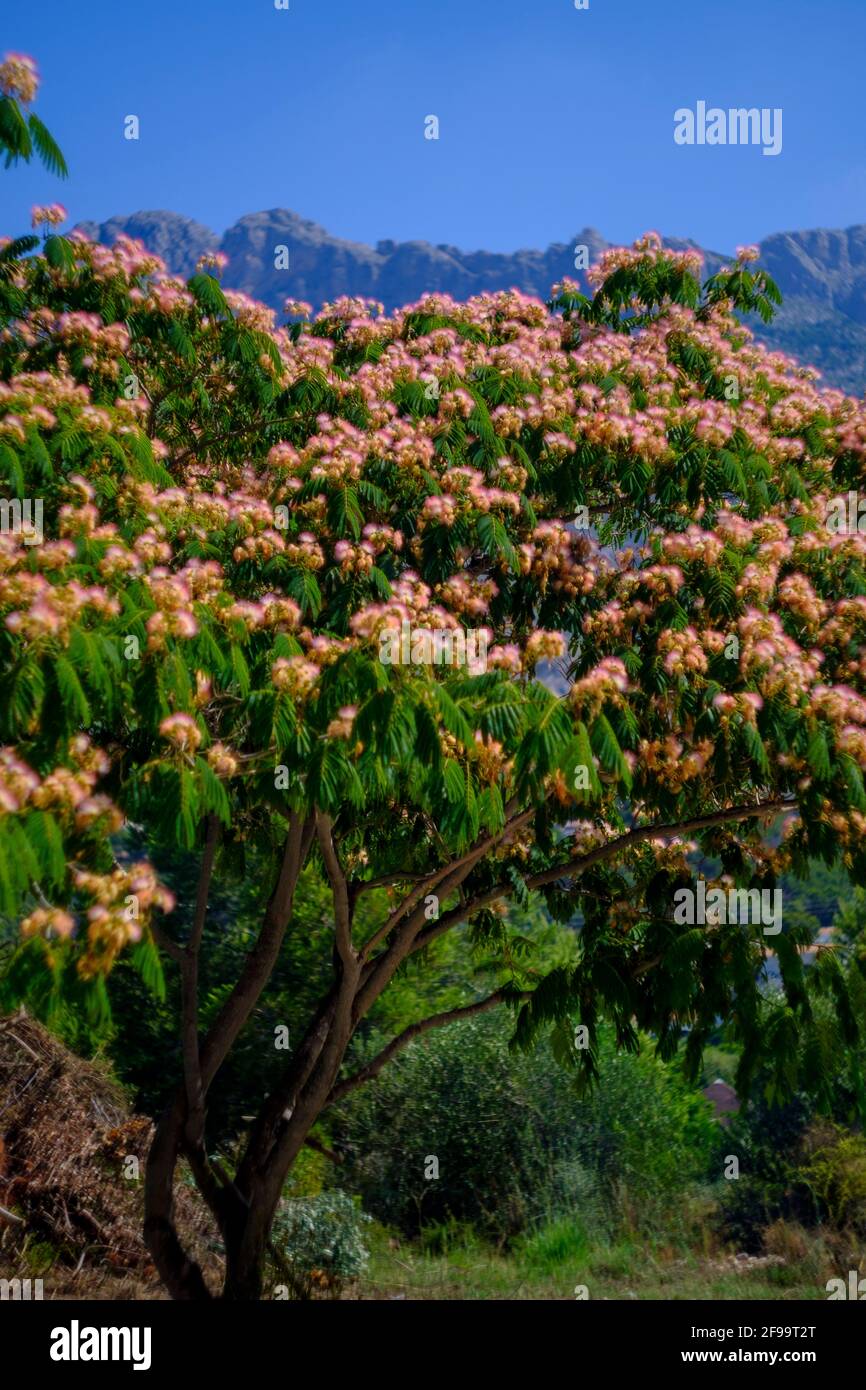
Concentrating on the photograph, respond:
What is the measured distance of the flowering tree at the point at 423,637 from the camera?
18.5ft

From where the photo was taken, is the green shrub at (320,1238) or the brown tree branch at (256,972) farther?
the green shrub at (320,1238)

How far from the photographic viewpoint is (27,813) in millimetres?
4844

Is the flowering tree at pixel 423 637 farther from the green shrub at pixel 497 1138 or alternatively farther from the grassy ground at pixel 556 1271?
the green shrub at pixel 497 1138

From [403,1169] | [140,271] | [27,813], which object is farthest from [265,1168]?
[403,1169]

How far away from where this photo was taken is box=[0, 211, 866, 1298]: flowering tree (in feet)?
18.5

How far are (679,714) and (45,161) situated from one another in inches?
174

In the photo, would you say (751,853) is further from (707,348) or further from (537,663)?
(707,348)

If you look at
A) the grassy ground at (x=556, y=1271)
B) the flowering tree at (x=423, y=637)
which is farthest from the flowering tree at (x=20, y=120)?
the grassy ground at (x=556, y=1271)

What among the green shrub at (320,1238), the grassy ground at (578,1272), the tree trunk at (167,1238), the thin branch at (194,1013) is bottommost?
the grassy ground at (578,1272)

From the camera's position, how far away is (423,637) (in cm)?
607

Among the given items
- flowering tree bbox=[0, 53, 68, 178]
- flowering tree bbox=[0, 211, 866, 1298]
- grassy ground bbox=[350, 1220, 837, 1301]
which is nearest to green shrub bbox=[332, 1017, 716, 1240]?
grassy ground bbox=[350, 1220, 837, 1301]

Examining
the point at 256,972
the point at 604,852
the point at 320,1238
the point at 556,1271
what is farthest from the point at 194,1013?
the point at 556,1271

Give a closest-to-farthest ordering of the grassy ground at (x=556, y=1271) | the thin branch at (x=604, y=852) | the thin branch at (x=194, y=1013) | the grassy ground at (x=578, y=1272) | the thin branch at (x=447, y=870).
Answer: the thin branch at (x=447, y=870), the thin branch at (x=604, y=852), the thin branch at (x=194, y=1013), the grassy ground at (x=556, y=1271), the grassy ground at (x=578, y=1272)

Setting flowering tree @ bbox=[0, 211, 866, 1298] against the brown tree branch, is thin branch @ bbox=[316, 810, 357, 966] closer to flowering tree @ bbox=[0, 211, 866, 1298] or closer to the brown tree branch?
flowering tree @ bbox=[0, 211, 866, 1298]
